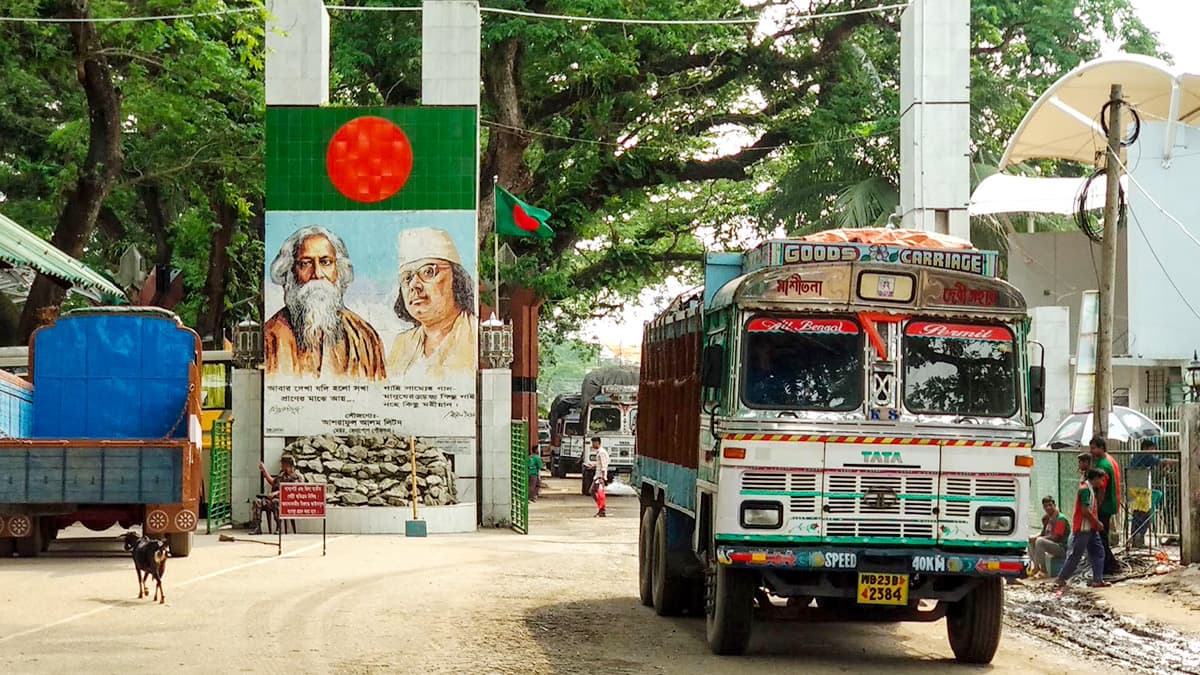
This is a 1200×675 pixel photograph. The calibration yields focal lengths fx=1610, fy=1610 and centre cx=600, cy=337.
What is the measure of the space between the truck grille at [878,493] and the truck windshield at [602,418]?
39.5 meters

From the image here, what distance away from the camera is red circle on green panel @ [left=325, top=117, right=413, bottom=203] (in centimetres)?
2745

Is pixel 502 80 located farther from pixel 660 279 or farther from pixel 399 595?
pixel 399 595

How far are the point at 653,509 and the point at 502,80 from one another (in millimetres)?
21215

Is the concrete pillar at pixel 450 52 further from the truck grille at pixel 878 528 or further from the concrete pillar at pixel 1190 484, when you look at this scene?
the truck grille at pixel 878 528

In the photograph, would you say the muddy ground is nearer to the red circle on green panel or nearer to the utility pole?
the utility pole

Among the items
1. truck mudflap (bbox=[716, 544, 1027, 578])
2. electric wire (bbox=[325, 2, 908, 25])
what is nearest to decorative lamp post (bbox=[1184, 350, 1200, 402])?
electric wire (bbox=[325, 2, 908, 25])

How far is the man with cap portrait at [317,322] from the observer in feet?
89.7

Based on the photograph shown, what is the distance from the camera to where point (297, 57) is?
1083 inches

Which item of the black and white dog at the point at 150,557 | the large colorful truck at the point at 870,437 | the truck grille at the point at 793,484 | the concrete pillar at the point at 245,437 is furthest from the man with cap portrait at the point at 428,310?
the truck grille at the point at 793,484

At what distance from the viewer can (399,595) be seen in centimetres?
1641

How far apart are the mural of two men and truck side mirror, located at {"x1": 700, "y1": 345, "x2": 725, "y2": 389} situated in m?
15.3

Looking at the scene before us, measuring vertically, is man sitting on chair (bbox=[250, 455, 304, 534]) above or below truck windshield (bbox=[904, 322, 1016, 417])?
below

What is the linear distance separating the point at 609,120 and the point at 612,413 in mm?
15415

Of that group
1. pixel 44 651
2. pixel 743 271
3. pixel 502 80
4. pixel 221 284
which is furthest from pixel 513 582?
pixel 221 284
